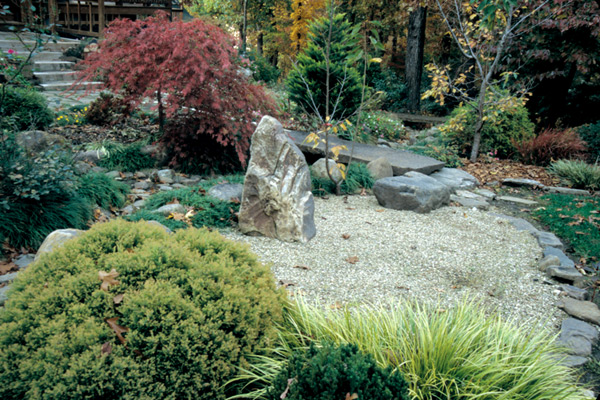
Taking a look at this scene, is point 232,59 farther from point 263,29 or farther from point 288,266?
point 263,29

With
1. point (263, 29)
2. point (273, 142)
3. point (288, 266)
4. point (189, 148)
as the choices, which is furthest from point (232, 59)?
point (263, 29)

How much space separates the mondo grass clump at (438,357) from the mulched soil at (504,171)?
19.0ft

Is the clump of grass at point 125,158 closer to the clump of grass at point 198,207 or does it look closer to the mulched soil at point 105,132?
the mulched soil at point 105,132

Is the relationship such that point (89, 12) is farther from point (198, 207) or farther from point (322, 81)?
point (198, 207)

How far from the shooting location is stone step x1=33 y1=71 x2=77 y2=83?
10.7 m

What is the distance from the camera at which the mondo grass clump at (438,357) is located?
2201 mm

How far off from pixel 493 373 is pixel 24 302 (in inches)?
96.4

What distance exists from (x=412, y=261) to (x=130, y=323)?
305 cm

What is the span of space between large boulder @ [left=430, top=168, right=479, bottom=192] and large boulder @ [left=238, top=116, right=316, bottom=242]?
3458mm

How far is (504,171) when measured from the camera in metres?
8.34

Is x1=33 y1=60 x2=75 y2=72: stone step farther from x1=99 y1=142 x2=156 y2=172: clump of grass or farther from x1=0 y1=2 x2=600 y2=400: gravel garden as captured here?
x1=99 y1=142 x2=156 y2=172: clump of grass

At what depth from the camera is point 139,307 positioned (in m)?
2.10

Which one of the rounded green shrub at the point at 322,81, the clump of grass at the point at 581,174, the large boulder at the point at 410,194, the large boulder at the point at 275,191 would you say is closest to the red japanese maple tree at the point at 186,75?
the large boulder at the point at 275,191

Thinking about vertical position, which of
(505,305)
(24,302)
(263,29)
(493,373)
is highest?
(263,29)
